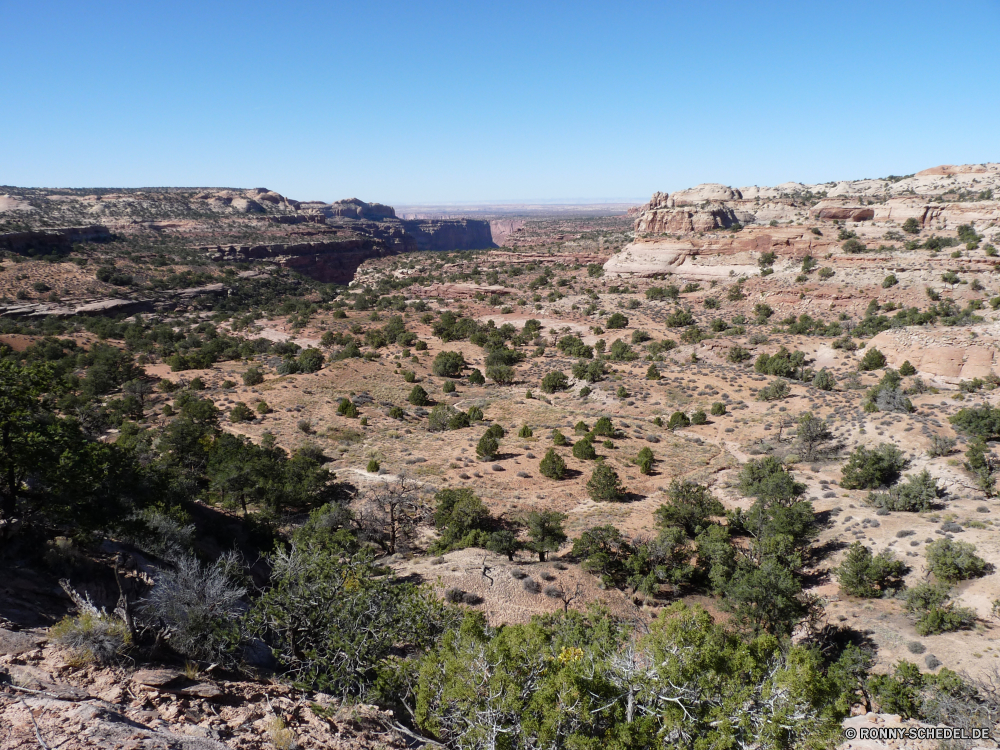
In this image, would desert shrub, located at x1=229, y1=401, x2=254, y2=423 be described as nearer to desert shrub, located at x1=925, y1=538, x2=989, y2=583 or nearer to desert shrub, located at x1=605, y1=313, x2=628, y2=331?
desert shrub, located at x1=925, y1=538, x2=989, y2=583

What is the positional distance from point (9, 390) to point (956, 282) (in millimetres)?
57040

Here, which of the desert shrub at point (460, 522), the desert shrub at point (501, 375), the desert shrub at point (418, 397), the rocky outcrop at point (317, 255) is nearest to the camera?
the desert shrub at point (460, 522)

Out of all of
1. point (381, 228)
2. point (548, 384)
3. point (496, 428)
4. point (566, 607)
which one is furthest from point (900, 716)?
point (381, 228)

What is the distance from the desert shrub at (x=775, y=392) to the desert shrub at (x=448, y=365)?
21.2 metres

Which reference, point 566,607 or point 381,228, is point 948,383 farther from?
point 381,228

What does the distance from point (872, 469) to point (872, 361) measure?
1649 cm

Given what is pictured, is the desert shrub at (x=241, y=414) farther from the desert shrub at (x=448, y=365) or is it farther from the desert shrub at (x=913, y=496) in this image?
the desert shrub at (x=913, y=496)

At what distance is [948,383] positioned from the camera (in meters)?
28.6

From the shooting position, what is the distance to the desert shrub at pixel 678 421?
28344 mm

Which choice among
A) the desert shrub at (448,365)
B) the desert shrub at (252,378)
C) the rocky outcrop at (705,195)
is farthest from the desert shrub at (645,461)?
the rocky outcrop at (705,195)

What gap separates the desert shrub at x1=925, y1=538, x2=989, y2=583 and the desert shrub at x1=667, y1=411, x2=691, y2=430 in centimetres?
1493

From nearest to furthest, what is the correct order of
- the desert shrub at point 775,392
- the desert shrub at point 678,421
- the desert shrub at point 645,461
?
the desert shrub at point 645,461 → the desert shrub at point 678,421 → the desert shrub at point 775,392

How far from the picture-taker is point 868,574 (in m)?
13.7

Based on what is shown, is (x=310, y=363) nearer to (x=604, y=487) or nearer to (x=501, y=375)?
(x=501, y=375)
